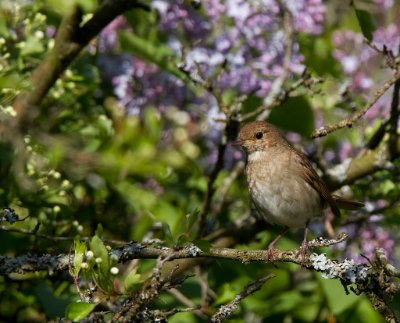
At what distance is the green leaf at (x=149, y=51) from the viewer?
12.6 feet

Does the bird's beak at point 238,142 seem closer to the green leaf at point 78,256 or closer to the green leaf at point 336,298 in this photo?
the green leaf at point 336,298

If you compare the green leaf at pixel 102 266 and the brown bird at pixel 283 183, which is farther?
the brown bird at pixel 283 183

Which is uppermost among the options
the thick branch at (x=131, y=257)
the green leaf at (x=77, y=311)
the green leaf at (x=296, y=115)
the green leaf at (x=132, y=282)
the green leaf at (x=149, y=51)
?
the green leaf at (x=77, y=311)

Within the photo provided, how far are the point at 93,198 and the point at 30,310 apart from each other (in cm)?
74

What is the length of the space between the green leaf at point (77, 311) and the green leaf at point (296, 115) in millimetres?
2153

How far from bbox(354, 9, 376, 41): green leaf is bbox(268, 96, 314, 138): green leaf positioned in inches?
23.2

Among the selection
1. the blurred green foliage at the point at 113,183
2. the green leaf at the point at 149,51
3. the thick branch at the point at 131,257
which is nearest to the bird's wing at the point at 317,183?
the blurred green foliage at the point at 113,183

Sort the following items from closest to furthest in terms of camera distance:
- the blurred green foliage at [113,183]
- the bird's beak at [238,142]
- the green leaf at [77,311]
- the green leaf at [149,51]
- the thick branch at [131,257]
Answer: the green leaf at [77,311], the thick branch at [131,257], the blurred green foliage at [113,183], the green leaf at [149,51], the bird's beak at [238,142]

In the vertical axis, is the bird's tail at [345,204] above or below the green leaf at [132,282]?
below

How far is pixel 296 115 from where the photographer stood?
394 cm

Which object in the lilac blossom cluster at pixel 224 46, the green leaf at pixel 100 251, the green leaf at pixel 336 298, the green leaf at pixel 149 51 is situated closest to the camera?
the green leaf at pixel 100 251

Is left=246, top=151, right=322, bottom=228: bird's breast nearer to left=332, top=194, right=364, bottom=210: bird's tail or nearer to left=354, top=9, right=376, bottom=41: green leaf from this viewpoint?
left=332, top=194, right=364, bottom=210: bird's tail

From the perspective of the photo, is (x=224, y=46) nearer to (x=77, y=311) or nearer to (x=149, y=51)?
(x=149, y=51)

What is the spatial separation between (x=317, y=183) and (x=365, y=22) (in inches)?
37.5
